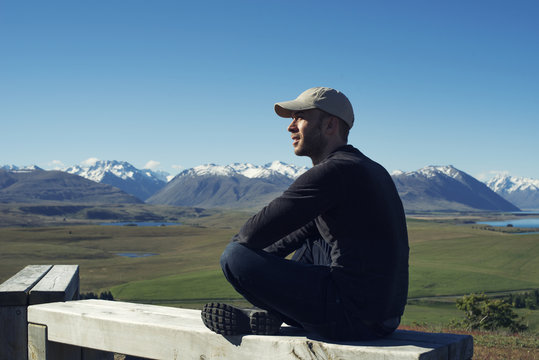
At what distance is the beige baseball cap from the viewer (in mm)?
4129

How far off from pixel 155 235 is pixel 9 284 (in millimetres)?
173260

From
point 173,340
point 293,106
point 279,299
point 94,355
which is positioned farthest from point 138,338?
point 293,106

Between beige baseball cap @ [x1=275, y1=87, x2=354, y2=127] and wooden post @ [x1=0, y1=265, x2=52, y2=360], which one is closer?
beige baseball cap @ [x1=275, y1=87, x2=354, y2=127]

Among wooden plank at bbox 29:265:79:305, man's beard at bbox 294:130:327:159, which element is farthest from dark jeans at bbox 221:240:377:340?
wooden plank at bbox 29:265:79:305

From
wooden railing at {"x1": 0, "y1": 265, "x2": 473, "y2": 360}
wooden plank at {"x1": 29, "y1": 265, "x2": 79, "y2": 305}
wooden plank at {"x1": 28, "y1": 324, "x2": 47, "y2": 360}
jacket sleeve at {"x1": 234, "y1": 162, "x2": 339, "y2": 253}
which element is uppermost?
jacket sleeve at {"x1": 234, "y1": 162, "x2": 339, "y2": 253}

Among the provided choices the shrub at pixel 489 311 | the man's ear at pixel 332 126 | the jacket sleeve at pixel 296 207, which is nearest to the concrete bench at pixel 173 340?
the jacket sleeve at pixel 296 207

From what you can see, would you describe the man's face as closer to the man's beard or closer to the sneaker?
the man's beard

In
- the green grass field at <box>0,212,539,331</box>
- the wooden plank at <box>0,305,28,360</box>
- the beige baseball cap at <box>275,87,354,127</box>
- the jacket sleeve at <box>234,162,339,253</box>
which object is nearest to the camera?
the jacket sleeve at <box>234,162,339,253</box>

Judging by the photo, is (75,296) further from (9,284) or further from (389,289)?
(389,289)

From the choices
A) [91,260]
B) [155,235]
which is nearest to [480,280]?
[91,260]

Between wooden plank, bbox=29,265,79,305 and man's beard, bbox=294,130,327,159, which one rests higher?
man's beard, bbox=294,130,327,159

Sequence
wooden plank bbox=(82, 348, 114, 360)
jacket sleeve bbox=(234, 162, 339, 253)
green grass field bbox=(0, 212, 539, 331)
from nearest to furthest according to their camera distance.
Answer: jacket sleeve bbox=(234, 162, 339, 253)
wooden plank bbox=(82, 348, 114, 360)
green grass field bbox=(0, 212, 539, 331)

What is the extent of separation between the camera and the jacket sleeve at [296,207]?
3803mm

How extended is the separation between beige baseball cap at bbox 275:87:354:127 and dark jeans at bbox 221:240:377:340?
1.24 meters
